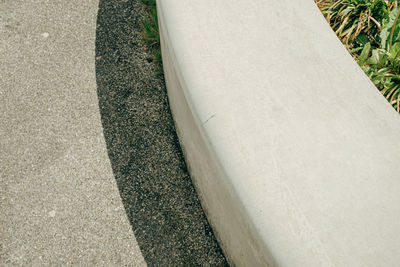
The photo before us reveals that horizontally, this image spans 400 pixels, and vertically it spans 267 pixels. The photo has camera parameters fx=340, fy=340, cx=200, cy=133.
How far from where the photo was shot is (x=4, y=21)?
267 centimetres

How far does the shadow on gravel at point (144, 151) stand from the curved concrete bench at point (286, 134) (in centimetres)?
44

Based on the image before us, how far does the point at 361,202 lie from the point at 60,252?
5.37 ft

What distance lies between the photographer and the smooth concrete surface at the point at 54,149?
1.97 meters

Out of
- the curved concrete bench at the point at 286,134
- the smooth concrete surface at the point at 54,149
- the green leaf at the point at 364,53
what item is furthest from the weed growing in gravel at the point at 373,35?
the smooth concrete surface at the point at 54,149

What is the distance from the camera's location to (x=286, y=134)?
1.26 metres

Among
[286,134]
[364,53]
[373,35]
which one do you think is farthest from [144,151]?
[373,35]

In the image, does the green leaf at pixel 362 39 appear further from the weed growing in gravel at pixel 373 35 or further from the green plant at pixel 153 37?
the green plant at pixel 153 37

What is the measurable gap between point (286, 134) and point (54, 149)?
63.3 inches

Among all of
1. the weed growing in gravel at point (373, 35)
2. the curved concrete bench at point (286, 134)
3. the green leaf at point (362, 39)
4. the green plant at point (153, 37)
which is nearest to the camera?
the curved concrete bench at point (286, 134)

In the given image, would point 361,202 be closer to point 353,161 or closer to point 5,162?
point 353,161

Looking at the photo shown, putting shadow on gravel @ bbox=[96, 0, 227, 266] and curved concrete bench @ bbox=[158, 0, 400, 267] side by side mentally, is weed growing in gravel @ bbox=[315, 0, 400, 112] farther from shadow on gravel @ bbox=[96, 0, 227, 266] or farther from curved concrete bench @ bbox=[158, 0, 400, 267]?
shadow on gravel @ bbox=[96, 0, 227, 266]

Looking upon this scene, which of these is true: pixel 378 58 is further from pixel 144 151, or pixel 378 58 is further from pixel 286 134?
pixel 144 151

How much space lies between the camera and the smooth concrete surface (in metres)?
1.97

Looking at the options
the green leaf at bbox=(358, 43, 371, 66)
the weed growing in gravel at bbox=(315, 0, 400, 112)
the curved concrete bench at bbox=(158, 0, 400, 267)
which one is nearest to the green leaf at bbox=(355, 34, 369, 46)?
the weed growing in gravel at bbox=(315, 0, 400, 112)
